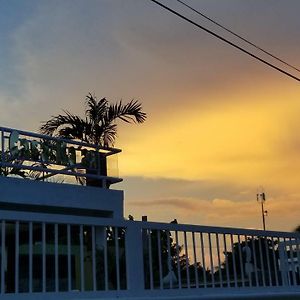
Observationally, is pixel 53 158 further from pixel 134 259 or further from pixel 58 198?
pixel 134 259

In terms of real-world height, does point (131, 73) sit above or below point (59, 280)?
above

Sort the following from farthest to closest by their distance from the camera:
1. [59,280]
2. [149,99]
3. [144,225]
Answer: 1. [149,99]
2. [144,225]
3. [59,280]

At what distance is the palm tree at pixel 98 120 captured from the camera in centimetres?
1864

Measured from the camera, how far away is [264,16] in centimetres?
1357

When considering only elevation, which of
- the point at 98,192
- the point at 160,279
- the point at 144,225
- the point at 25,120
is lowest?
the point at 160,279

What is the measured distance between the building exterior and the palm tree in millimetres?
5831

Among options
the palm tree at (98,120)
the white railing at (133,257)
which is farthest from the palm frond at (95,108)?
the white railing at (133,257)

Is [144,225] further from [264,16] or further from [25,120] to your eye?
[25,120]

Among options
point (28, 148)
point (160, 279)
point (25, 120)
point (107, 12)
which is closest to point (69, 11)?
point (107, 12)

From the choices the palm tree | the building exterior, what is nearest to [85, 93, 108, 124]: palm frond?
the palm tree

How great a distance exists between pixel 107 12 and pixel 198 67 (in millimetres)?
2974

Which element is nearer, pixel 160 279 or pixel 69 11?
pixel 160 279

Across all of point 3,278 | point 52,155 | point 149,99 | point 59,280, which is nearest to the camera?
point 3,278

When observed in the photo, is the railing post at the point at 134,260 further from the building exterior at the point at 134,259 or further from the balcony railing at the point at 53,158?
the balcony railing at the point at 53,158
